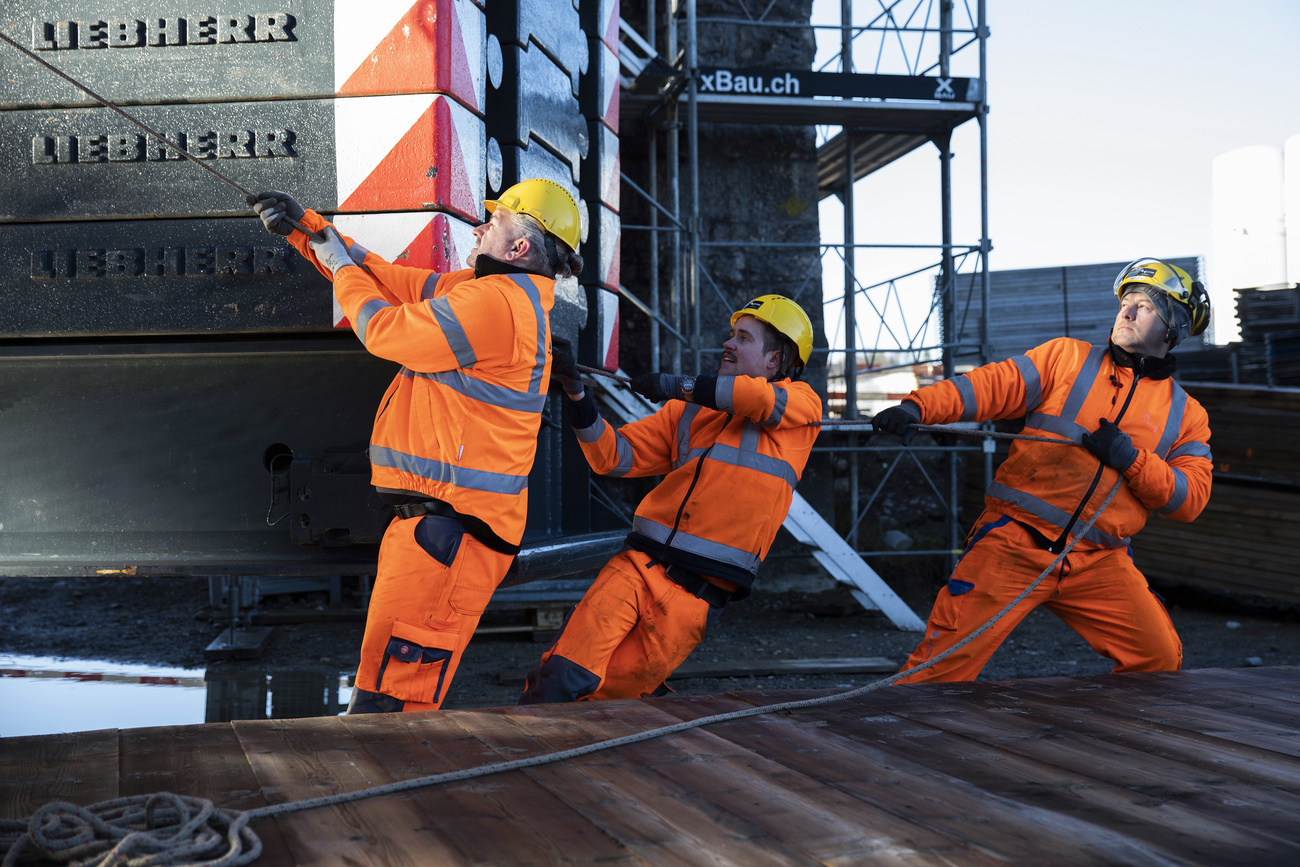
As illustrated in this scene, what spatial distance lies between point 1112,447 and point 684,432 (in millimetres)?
1583

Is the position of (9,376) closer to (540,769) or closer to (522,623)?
(540,769)

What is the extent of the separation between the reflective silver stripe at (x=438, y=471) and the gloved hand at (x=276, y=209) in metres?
0.69

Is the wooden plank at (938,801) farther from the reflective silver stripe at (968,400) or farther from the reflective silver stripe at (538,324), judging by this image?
the reflective silver stripe at (968,400)

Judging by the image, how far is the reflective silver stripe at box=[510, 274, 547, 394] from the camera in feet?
9.83

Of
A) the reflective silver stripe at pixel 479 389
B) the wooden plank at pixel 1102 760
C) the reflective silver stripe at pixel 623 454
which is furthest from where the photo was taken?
the reflective silver stripe at pixel 623 454

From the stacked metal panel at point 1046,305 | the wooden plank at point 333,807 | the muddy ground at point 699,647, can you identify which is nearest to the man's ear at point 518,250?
the wooden plank at point 333,807

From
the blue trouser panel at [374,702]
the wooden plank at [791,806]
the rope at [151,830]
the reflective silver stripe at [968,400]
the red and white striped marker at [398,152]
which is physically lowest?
the blue trouser panel at [374,702]

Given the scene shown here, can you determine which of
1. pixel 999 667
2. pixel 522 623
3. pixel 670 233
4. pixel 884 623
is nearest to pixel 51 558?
pixel 522 623

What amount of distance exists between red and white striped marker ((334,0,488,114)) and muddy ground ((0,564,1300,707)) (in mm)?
3735

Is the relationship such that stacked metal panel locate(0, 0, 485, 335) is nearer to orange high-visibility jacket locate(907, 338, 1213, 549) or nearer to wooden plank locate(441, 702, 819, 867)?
wooden plank locate(441, 702, 819, 867)

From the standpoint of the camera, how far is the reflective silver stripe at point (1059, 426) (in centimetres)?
395

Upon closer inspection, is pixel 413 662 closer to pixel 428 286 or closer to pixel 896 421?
pixel 428 286

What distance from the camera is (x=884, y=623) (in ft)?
28.7

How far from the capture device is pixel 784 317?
3.89 m
